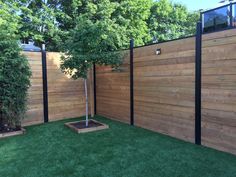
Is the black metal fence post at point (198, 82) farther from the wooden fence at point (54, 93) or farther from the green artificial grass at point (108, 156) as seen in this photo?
the wooden fence at point (54, 93)

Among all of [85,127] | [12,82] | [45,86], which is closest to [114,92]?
[85,127]

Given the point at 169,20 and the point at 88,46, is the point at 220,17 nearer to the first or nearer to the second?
the point at 88,46

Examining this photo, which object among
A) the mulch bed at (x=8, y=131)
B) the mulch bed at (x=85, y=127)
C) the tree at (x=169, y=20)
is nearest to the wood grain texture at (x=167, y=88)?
the mulch bed at (x=85, y=127)

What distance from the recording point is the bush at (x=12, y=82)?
14.0 ft

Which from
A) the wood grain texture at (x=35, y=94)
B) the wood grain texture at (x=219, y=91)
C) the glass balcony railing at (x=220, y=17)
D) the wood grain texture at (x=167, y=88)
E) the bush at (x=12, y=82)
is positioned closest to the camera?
the wood grain texture at (x=219, y=91)

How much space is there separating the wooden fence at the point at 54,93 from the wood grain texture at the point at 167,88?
2.00 m

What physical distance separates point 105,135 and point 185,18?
14.8 m

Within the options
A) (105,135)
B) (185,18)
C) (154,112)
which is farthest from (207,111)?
(185,18)

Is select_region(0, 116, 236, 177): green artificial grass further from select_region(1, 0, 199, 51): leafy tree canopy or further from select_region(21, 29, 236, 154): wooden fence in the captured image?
select_region(1, 0, 199, 51): leafy tree canopy

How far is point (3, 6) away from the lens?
8281 mm

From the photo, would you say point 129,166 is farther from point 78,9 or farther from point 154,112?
point 78,9

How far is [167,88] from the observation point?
13.9 ft

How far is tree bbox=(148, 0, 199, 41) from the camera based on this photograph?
1416cm

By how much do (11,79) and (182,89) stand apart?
3432mm
